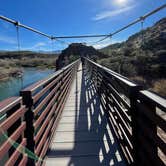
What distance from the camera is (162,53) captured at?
19.7 metres

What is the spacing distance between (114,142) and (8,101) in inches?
71.9

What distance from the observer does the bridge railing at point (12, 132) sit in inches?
61.9

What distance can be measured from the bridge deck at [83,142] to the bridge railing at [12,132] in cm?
88

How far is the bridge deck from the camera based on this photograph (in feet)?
9.04

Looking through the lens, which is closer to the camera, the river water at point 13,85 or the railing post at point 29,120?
the railing post at point 29,120

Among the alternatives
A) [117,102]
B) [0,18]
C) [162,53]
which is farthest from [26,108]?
[162,53]

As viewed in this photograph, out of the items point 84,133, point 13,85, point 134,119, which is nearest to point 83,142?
point 84,133

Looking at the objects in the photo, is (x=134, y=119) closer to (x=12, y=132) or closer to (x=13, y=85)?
(x=12, y=132)

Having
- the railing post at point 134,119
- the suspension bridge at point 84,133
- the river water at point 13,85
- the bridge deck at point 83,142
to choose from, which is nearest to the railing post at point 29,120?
the suspension bridge at point 84,133

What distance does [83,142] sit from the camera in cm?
327

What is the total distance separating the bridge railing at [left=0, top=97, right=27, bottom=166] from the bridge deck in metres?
0.88

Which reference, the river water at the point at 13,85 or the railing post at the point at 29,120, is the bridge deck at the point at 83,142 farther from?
the river water at the point at 13,85

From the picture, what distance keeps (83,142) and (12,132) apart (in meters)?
1.59

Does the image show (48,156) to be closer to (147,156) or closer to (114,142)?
(114,142)
